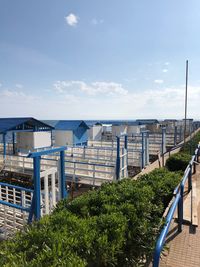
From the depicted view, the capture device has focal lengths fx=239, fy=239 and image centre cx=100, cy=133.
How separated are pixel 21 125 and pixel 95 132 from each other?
11.4m

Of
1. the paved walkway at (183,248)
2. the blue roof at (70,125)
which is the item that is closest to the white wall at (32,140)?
the blue roof at (70,125)

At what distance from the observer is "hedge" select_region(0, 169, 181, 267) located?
2.22 metres

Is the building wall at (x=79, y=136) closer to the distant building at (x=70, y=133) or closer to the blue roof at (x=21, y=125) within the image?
the distant building at (x=70, y=133)

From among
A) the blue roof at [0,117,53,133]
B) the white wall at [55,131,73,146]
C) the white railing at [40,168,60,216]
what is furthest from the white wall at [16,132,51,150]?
the white railing at [40,168,60,216]

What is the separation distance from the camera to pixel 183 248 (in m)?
3.88

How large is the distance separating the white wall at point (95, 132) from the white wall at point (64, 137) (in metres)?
5.01

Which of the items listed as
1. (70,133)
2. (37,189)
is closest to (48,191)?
(37,189)

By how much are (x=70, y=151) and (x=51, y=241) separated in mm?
11880

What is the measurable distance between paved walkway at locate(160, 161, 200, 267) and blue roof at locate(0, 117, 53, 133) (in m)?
12.5

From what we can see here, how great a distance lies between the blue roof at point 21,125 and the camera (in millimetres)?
14820

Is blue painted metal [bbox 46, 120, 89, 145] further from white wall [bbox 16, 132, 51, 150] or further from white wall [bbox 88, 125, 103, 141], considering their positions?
white wall [bbox 16, 132, 51, 150]

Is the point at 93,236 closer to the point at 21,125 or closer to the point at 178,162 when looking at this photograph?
the point at 178,162

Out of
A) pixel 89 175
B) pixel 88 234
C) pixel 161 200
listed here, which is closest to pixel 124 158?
pixel 89 175

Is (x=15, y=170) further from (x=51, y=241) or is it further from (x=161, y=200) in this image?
(x=51, y=241)
